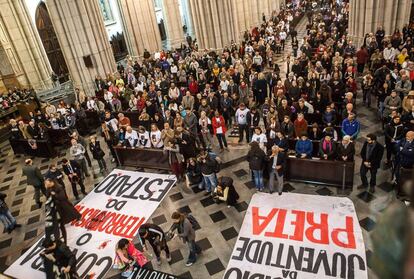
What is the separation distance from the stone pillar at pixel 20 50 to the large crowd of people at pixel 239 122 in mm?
6844

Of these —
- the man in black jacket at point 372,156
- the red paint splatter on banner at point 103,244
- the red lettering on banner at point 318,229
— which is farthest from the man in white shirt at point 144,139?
the man in black jacket at point 372,156

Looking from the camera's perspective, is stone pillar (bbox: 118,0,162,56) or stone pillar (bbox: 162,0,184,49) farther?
stone pillar (bbox: 162,0,184,49)

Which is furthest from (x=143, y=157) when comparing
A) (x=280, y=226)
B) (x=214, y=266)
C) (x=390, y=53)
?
(x=390, y=53)

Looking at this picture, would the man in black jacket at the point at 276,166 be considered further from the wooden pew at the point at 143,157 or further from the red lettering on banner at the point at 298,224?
the wooden pew at the point at 143,157

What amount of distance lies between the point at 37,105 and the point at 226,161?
14.6 meters

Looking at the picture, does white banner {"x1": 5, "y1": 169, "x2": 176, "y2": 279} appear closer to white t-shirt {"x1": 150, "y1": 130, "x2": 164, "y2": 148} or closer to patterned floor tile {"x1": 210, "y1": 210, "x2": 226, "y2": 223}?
white t-shirt {"x1": 150, "y1": 130, "x2": 164, "y2": 148}

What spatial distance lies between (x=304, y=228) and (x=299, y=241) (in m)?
0.44

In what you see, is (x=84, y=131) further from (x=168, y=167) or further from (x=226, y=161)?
(x=226, y=161)

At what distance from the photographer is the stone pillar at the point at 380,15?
18312 millimetres

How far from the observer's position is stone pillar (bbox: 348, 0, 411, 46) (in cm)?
1831

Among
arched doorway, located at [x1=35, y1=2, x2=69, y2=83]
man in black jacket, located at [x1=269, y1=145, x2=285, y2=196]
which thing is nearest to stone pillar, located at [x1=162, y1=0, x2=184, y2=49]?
arched doorway, located at [x1=35, y1=2, x2=69, y2=83]

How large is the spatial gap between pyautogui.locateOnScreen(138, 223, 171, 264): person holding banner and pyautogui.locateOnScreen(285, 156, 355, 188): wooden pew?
14.1ft

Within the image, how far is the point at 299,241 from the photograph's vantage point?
7715 millimetres

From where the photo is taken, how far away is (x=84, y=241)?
902cm
